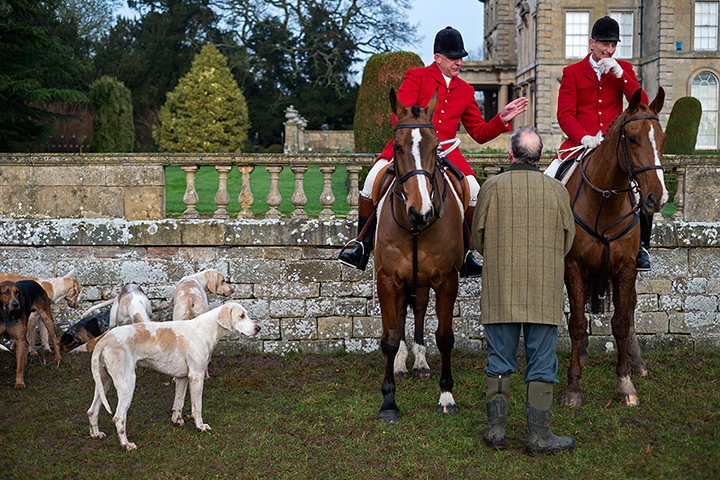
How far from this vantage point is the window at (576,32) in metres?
36.9

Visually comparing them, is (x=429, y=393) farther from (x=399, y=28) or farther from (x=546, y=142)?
(x=399, y=28)

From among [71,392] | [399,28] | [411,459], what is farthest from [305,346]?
[399,28]

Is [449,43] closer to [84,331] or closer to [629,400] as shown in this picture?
[629,400]

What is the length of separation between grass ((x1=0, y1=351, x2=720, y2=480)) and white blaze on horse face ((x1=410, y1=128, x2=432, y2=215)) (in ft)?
5.70

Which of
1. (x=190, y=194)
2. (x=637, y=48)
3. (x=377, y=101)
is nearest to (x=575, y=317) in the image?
(x=190, y=194)

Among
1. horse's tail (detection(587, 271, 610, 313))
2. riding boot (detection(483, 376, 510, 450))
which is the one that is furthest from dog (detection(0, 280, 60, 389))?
horse's tail (detection(587, 271, 610, 313))

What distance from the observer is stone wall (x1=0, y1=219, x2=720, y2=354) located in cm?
828

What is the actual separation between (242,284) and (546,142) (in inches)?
1169

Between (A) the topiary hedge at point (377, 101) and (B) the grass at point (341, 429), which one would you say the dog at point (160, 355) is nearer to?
(B) the grass at point (341, 429)

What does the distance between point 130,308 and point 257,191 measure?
11.1 meters

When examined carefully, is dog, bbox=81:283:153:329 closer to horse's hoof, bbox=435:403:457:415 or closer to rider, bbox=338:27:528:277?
rider, bbox=338:27:528:277

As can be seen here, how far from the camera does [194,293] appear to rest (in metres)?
7.09

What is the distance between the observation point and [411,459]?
5.09 meters

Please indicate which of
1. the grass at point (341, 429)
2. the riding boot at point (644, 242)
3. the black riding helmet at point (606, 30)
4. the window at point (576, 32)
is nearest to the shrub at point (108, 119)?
the grass at point (341, 429)
